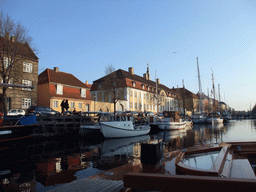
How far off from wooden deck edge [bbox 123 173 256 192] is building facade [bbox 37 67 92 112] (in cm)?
3552

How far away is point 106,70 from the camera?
38719mm

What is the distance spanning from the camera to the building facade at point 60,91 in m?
36.2

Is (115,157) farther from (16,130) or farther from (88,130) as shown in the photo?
(88,130)

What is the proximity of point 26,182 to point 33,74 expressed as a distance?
95.5 feet

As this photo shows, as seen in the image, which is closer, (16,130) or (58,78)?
(16,130)

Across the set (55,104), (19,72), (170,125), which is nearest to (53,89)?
(55,104)

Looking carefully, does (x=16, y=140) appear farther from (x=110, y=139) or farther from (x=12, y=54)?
(x=12, y=54)

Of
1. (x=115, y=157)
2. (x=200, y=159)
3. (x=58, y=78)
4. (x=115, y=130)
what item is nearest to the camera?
(x=200, y=159)

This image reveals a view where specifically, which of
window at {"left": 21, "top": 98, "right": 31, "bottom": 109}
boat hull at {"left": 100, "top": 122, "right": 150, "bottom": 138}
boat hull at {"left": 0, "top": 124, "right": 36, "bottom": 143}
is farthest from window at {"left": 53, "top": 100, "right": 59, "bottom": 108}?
boat hull at {"left": 0, "top": 124, "right": 36, "bottom": 143}

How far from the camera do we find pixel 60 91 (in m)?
37.8

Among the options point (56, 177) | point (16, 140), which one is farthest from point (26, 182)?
point (16, 140)

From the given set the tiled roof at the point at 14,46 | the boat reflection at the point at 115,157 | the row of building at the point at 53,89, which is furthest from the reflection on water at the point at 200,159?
the tiled roof at the point at 14,46

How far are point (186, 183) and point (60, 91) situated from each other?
3805cm

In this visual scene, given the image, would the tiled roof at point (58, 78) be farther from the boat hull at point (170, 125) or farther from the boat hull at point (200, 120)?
the boat hull at point (200, 120)
